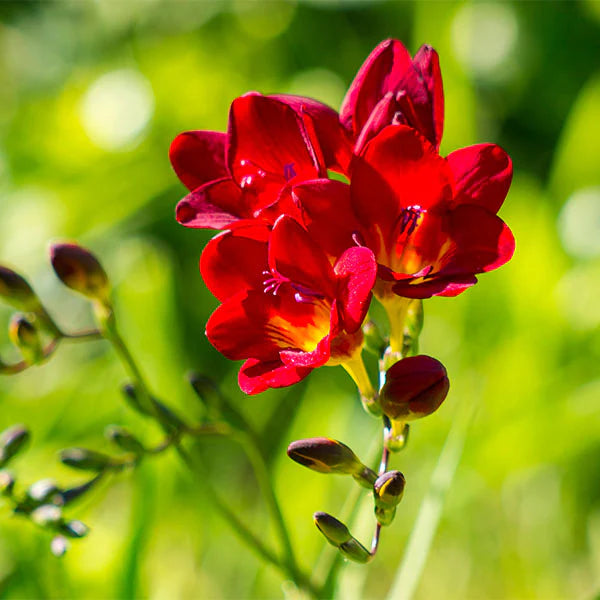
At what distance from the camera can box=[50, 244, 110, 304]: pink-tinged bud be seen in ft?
2.03

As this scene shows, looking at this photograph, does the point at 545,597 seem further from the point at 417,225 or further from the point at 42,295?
the point at 42,295

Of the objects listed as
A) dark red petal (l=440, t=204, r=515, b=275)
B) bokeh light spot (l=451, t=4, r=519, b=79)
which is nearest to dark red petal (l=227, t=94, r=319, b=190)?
dark red petal (l=440, t=204, r=515, b=275)

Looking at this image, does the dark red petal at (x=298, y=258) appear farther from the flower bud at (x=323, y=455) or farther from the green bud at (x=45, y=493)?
the green bud at (x=45, y=493)

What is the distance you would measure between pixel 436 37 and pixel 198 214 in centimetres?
109

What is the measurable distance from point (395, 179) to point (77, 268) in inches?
10.9

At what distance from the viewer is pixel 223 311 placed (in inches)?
19.9

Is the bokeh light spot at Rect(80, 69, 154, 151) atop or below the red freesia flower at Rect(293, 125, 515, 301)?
below

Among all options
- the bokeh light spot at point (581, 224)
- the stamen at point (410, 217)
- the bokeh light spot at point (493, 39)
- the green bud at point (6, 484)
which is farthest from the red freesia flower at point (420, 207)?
the bokeh light spot at point (493, 39)

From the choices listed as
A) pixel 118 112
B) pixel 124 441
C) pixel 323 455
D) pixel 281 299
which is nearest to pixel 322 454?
pixel 323 455

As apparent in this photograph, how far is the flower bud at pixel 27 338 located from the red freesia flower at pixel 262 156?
19cm

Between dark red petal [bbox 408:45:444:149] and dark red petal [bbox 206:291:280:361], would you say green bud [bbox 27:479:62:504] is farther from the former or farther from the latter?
dark red petal [bbox 408:45:444:149]

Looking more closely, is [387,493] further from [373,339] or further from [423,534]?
[423,534]

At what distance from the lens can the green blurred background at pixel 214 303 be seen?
41.9 inches

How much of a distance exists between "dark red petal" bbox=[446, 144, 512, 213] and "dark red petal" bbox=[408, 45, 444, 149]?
29mm
